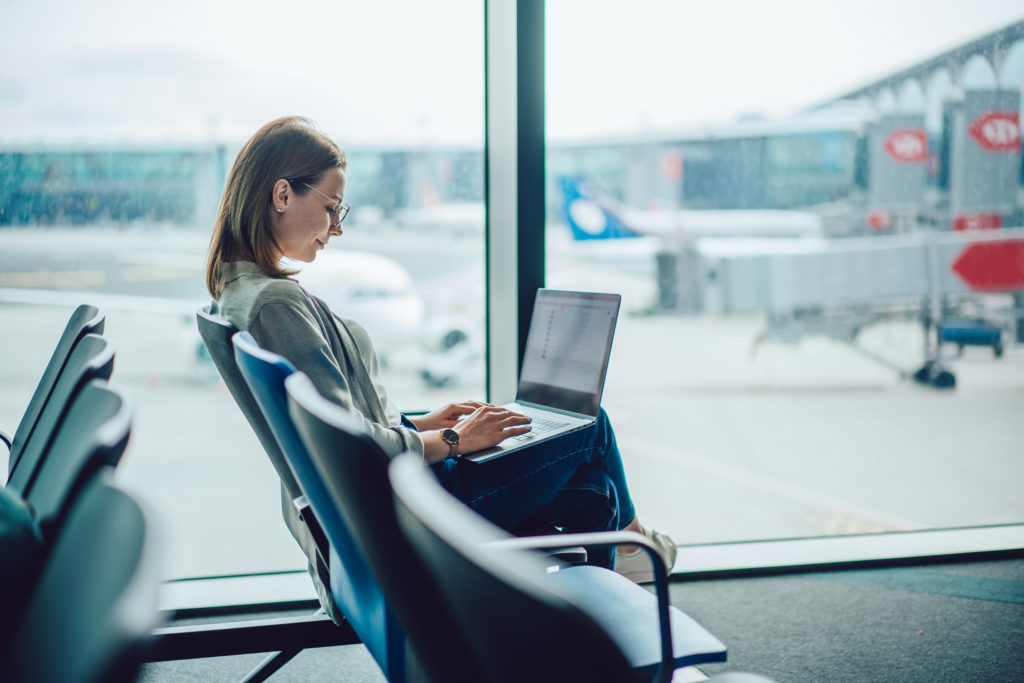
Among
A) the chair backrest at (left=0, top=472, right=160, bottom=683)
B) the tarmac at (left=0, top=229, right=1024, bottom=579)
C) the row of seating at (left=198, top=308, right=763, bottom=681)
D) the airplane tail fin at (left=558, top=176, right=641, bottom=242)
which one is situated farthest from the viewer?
the airplane tail fin at (left=558, top=176, right=641, bottom=242)

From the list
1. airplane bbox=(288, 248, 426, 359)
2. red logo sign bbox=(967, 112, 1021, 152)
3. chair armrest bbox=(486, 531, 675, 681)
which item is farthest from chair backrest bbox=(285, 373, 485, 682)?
red logo sign bbox=(967, 112, 1021, 152)

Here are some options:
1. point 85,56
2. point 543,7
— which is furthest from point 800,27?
point 85,56

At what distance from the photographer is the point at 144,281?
2635 millimetres

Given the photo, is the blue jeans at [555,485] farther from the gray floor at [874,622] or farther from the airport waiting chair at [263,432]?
the gray floor at [874,622]

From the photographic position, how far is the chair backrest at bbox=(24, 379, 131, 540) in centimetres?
71

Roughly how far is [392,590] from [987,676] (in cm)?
182

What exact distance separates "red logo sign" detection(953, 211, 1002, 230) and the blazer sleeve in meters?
3.12

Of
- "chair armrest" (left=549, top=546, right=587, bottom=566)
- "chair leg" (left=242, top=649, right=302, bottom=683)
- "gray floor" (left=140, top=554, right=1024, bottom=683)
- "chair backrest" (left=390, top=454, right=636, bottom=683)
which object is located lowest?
"gray floor" (left=140, top=554, right=1024, bottom=683)

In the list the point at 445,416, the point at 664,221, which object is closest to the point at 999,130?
the point at 664,221

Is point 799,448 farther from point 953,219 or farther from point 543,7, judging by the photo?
point 543,7

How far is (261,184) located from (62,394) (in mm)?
546

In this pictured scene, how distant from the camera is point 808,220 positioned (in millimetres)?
3811

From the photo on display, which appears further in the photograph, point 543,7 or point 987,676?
point 543,7

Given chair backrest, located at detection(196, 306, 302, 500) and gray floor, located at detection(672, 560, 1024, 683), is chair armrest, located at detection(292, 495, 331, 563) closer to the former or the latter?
chair backrest, located at detection(196, 306, 302, 500)
